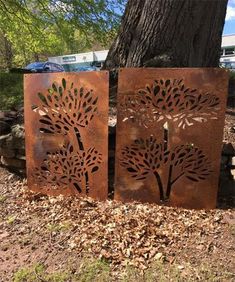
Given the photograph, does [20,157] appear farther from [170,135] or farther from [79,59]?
[79,59]

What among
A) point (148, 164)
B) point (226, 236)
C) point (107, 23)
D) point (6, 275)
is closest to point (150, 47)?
point (148, 164)

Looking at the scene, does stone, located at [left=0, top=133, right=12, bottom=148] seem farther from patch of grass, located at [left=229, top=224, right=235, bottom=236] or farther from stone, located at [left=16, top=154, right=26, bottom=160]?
patch of grass, located at [left=229, top=224, right=235, bottom=236]

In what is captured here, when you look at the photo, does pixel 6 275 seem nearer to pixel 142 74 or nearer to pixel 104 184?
pixel 104 184

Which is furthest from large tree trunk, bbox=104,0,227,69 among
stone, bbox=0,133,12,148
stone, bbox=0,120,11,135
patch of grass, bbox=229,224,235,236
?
patch of grass, bbox=229,224,235,236

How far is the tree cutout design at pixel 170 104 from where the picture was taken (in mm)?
3223

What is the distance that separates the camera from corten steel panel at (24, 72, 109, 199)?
349 centimetres

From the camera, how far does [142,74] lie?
3.32 meters

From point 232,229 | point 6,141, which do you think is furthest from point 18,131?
point 232,229

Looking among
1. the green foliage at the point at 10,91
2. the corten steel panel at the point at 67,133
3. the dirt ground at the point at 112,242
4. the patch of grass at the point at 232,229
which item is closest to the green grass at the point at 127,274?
the dirt ground at the point at 112,242

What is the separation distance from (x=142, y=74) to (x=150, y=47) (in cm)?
140

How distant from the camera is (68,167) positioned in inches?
144

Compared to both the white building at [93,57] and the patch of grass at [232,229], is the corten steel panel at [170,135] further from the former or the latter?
the white building at [93,57]

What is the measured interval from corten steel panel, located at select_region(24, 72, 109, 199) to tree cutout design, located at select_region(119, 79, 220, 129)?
0.99 feet

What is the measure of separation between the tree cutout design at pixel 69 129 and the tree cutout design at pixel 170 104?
0.41m
